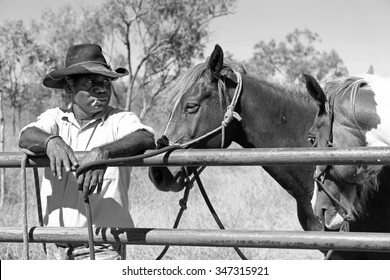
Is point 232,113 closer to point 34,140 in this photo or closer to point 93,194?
point 93,194

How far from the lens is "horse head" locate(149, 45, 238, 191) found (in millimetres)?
3381

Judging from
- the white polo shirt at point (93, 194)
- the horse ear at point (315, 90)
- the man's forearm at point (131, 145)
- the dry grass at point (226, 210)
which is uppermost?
the horse ear at point (315, 90)

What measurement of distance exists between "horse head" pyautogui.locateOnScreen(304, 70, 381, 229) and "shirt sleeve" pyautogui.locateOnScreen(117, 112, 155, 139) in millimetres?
1065

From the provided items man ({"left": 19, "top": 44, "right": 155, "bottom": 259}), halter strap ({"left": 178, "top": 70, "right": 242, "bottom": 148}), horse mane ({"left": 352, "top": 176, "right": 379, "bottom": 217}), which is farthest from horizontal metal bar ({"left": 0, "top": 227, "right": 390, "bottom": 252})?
halter strap ({"left": 178, "top": 70, "right": 242, "bottom": 148})

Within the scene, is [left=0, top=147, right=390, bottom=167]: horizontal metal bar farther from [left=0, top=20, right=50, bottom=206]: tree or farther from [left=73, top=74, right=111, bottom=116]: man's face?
[left=0, top=20, right=50, bottom=206]: tree

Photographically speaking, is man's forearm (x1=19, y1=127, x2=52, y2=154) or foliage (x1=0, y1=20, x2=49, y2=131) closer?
man's forearm (x1=19, y1=127, x2=52, y2=154)

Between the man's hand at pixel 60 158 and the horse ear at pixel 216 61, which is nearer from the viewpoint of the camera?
the man's hand at pixel 60 158

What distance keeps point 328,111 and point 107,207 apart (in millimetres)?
1339

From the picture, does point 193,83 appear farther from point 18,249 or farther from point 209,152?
point 18,249

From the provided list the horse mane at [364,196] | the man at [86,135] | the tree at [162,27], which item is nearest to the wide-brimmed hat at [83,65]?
the man at [86,135]

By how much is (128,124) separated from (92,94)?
275mm

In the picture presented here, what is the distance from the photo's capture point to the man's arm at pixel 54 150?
1.92 m

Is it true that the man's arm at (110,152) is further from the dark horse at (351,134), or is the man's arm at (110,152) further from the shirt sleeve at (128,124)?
the dark horse at (351,134)

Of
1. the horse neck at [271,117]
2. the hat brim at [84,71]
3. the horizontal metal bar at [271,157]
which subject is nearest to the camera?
the horizontal metal bar at [271,157]
